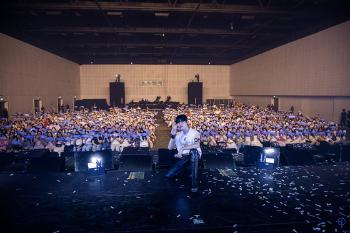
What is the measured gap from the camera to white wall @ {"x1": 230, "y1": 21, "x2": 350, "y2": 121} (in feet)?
59.0

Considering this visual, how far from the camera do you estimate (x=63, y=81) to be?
31844 millimetres

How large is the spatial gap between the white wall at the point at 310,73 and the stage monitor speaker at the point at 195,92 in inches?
332

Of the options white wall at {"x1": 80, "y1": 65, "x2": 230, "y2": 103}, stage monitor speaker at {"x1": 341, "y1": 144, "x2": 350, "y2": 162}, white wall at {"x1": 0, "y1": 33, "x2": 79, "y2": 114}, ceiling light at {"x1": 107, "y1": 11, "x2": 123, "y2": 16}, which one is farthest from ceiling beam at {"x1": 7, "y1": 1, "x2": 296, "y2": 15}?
white wall at {"x1": 80, "y1": 65, "x2": 230, "y2": 103}

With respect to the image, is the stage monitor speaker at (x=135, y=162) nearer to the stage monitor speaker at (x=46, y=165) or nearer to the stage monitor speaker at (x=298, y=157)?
the stage monitor speaker at (x=46, y=165)

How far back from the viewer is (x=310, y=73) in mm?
21422

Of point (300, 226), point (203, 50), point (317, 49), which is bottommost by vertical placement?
point (300, 226)

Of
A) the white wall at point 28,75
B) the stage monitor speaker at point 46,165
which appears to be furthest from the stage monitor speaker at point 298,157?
the white wall at point 28,75

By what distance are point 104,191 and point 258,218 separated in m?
2.93

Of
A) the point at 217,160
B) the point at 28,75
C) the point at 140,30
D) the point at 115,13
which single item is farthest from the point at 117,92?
the point at 217,160

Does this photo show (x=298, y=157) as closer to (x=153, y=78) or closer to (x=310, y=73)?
(x=310, y=73)

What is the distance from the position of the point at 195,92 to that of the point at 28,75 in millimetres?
22116

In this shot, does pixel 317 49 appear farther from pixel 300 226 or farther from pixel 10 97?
pixel 10 97

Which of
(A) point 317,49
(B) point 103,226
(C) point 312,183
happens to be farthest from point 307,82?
(B) point 103,226

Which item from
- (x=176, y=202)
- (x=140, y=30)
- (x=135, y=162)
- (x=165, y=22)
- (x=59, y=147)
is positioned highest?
(x=165, y=22)
